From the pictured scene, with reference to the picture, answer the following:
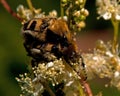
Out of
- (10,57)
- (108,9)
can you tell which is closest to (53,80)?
(108,9)

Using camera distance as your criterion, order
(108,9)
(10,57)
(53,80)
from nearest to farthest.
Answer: (53,80) → (108,9) → (10,57)

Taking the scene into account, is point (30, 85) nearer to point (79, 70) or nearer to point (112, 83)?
point (79, 70)

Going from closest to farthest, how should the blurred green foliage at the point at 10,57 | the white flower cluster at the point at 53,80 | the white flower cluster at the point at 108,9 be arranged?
the white flower cluster at the point at 53,80 → the white flower cluster at the point at 108,9 → the blurred green foliage at the point at 10,57

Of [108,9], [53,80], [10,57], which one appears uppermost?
[10,57]

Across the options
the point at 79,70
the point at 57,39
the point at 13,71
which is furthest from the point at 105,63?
the point at 13,71

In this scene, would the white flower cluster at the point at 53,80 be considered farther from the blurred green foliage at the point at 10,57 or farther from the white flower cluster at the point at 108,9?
the blurred green foliage at the point at 10,57

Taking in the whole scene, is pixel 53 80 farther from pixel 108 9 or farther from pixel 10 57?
pixel 10 57

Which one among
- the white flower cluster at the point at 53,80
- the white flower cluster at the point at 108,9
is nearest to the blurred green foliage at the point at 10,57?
the white flower cluster at the point at 108,9

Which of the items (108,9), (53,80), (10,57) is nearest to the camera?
(53,80)
